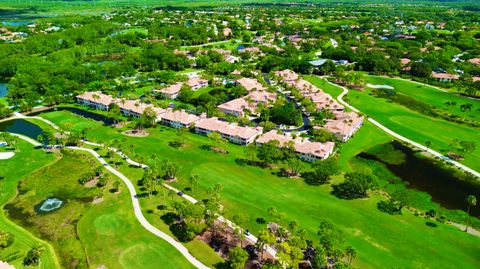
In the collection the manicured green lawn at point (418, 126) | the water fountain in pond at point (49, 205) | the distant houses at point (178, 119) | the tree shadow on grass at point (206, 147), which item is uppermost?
the distant houses at point (178, 119)

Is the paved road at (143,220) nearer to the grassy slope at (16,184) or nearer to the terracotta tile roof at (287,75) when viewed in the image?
the grassy slope at (16,184)

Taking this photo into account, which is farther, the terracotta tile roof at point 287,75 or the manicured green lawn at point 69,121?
the terracotta tile roof at point 287,75

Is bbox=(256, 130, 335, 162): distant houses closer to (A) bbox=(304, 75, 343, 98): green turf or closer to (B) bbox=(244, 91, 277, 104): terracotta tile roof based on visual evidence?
(B) bbox=(244, 91, 277, 104): terracotta tile roof

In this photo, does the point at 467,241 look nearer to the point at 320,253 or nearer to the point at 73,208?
the point at 320,253

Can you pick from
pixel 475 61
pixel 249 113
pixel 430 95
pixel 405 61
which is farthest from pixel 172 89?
pixel 475 61

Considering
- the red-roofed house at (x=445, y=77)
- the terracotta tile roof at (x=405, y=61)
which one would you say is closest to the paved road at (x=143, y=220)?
the red-roofed house at (x=445, y=77)

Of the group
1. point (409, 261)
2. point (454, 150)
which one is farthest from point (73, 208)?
point (454, 150)

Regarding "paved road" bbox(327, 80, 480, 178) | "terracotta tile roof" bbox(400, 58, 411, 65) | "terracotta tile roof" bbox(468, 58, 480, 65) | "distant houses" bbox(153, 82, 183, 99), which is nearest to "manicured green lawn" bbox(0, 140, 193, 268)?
"distant houses" bbox(153, 82, 183, 99)
